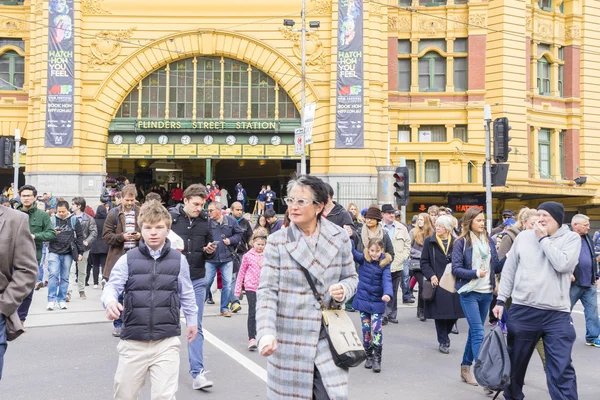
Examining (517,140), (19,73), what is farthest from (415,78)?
(19,73)

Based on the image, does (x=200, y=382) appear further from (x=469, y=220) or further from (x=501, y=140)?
(x=501, y=140)

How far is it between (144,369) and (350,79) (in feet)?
84.8

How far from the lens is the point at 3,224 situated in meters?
4.84

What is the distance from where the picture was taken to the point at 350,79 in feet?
98.0

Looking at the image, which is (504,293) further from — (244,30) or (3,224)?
(244,30)

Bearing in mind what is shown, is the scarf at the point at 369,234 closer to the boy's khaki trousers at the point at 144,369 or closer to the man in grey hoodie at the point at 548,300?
the man in grey hoodie at the point at 548,300

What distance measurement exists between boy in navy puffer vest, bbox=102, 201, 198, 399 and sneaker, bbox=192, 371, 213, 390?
2.00 meters

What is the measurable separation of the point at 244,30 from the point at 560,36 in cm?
1737

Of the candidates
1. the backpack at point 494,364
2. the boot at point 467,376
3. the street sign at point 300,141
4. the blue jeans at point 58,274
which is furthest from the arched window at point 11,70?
the backpack at point 494,364

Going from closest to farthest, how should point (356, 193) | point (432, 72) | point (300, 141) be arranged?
point (300, 141) < point (356, 193) < point (432, 72)

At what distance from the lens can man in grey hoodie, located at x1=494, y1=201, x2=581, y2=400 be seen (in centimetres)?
612

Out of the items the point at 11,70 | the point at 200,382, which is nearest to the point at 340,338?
the point at 200,382

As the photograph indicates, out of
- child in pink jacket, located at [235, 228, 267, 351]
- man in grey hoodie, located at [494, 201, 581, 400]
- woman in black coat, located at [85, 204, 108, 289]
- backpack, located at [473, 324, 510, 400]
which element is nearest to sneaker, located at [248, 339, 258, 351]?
child in pink jacket, located at [235, 228, 267, 351]

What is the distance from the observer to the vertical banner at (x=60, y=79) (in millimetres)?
29688
